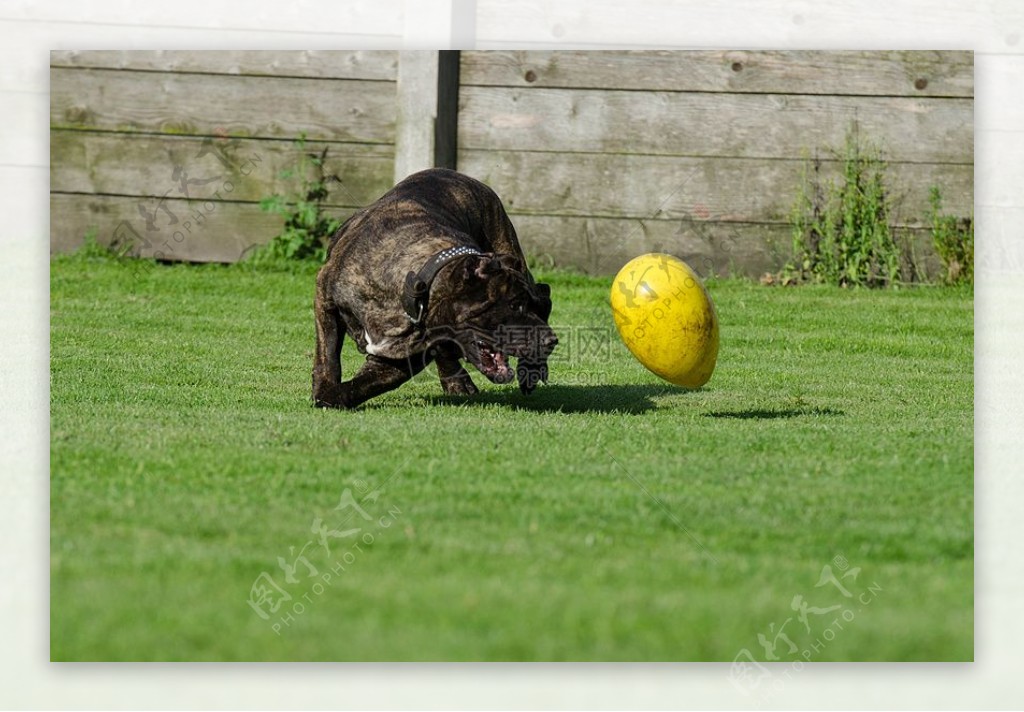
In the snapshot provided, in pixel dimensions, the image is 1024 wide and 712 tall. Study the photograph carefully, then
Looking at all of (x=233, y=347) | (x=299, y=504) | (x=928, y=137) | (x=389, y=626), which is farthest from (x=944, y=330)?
(x=389, y=626)

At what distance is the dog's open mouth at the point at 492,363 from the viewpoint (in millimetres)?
6344

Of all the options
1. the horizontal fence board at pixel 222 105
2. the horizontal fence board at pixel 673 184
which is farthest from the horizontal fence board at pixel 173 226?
the horizontal fence board at pixel 673 184

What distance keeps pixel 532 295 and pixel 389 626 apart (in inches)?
115

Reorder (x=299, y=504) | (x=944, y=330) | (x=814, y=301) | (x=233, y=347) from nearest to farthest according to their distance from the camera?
(x=299, y=504) < (x=233, y=347) < (x=944, y=330) < (x=814, y=301)

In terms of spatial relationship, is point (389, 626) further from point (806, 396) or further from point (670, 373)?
point (806, 396)

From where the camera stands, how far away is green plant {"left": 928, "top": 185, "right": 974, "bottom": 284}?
35.9ft

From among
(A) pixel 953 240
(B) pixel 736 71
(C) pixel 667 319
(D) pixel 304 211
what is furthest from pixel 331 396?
(A) pixel 953 240

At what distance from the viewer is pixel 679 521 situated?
4719 millimetres

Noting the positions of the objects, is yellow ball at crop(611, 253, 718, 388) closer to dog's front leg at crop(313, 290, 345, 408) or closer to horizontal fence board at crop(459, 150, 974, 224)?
dog's front leg at crop(313, 290, 345, 408)

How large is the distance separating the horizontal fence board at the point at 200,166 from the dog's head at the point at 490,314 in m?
5.16

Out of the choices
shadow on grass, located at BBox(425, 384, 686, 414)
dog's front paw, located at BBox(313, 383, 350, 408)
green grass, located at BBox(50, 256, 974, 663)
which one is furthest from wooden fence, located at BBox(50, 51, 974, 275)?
dog's front paw, located at BBox(313, 383, 350, 408)

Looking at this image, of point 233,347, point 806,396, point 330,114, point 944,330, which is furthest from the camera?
point 330,114

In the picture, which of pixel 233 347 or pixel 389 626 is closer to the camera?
pixel 389 626

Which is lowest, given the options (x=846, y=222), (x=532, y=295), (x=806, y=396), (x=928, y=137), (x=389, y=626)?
(x=389, y=626)
